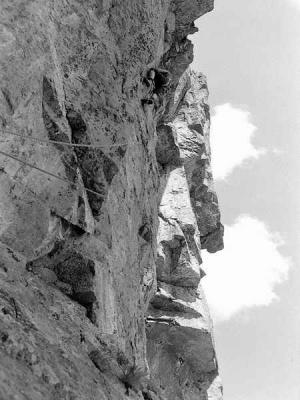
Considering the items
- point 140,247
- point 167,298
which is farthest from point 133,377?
point 167,298

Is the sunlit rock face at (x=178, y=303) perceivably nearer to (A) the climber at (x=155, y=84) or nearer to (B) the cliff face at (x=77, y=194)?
(A) the climber at (x=155, y=84)

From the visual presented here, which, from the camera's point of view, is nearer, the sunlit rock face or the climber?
the climber

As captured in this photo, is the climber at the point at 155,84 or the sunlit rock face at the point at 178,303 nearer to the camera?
the climber at the point at 155,84

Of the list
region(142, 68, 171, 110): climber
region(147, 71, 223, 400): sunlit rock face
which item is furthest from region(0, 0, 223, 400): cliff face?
region(147, 71, 223, 400): sunlit rock face

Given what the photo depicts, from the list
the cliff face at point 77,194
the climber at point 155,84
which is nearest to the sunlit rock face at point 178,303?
the climber at point 155,84

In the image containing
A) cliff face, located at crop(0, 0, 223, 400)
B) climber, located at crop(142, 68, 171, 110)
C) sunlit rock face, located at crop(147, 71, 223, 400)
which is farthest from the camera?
sunlit rock face, located at crop(147, 71, 223, 400)

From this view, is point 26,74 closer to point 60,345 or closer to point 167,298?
point 60,345

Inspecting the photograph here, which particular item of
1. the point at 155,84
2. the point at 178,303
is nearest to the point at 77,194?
the point at 155,84

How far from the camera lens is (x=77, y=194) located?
32.1 feet

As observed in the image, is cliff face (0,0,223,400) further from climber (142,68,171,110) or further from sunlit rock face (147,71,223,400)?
sunlit rock face (147,71,223,400)

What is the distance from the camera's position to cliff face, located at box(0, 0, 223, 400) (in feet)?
22.2

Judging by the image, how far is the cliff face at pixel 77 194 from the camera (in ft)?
22.2

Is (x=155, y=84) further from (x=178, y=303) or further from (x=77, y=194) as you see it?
(x=178, y=303)

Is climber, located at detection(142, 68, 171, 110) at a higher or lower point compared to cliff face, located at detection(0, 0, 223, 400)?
higher
